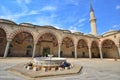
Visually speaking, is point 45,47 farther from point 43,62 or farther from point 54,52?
point 43,62

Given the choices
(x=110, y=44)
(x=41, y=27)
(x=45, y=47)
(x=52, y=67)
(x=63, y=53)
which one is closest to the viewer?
Answer: (x=52, y=67)

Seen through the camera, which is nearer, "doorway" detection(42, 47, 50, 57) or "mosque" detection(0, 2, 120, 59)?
"mosque" detection(0, 2, 120, 59)

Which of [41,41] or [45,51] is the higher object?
[41,41]

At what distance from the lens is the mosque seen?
14169mm

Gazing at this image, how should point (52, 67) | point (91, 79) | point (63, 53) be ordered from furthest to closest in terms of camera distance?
point (63, 53), point (52, 67), point (91, 79)

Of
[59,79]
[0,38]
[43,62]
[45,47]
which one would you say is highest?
[0,38]

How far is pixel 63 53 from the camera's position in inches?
867

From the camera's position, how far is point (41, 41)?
1980 cm

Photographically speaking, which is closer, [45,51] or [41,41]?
[41,41]

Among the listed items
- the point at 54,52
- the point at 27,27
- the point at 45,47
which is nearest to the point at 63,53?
the point at 54,52

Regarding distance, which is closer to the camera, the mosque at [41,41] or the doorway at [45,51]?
the mosque at [41,41]

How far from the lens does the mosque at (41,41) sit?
46.5 feet

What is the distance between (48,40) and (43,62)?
45.0 feet

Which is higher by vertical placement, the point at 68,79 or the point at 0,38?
the point at 0,38
